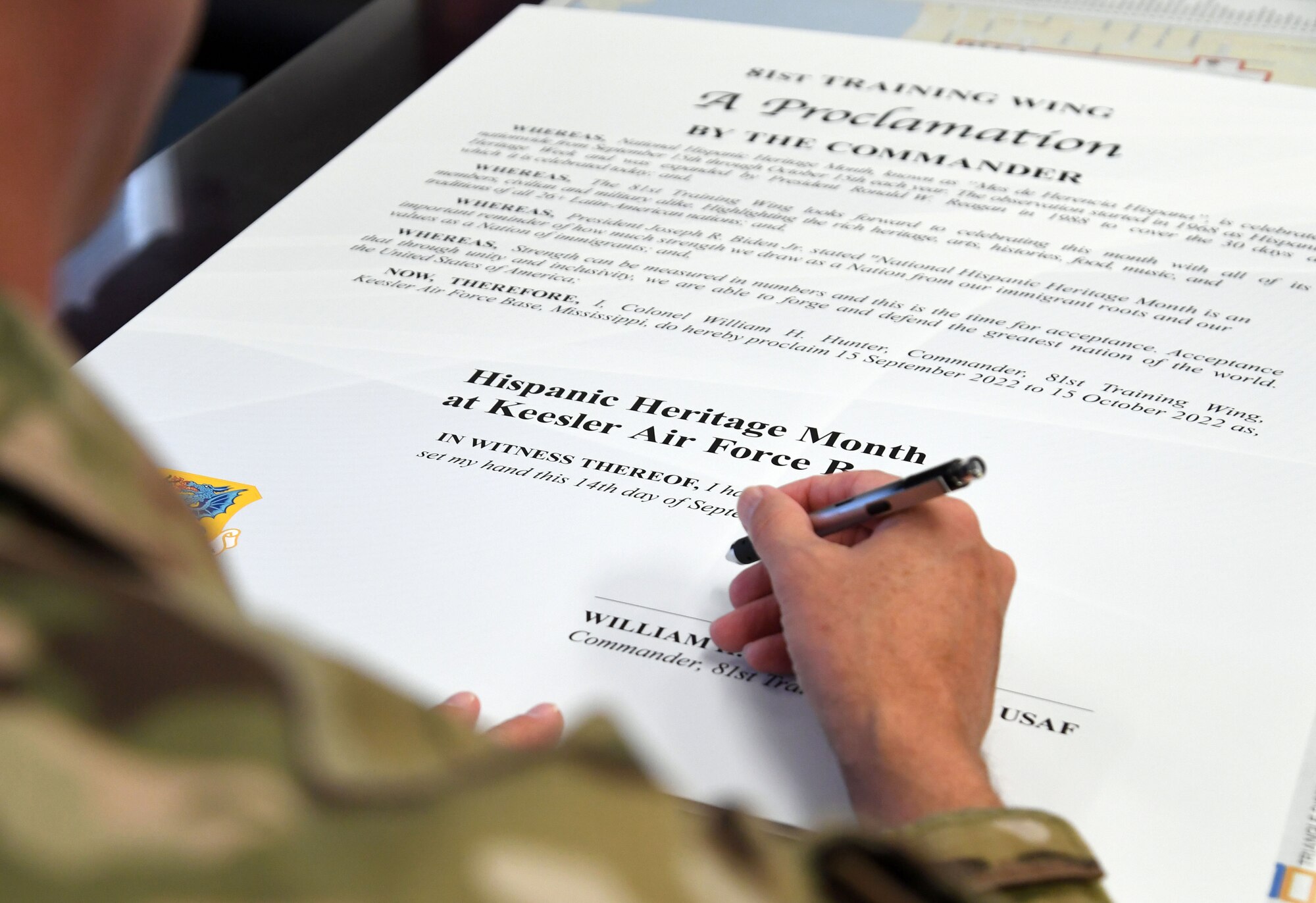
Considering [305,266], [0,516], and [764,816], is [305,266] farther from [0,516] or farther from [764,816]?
[0,516]

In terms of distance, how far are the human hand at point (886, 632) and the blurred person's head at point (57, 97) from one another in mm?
329

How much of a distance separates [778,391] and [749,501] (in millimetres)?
144

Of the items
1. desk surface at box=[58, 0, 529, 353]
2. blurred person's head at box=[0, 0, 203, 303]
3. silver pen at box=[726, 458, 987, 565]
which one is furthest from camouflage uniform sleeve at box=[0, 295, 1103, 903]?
desk surface at box=[58, 0, 529, 353]

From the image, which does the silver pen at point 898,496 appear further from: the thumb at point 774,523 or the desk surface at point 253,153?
the desk surface at point 253,153

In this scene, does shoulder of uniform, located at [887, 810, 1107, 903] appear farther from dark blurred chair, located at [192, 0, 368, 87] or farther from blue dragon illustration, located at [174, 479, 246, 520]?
dark blurred chair, located at [192, 0, 368, 87]

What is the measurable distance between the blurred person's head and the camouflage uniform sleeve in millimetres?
65

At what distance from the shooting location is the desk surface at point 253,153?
0.84 m

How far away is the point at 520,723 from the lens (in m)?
0.53

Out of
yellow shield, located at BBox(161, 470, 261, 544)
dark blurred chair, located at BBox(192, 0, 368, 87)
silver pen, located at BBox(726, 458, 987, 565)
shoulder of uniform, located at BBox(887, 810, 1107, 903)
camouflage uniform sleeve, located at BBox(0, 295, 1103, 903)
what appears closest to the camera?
camouflage uniform sleeve, located at BBox(0, 295, 1103, 903)

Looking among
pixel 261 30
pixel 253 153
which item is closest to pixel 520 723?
pixel 253 153

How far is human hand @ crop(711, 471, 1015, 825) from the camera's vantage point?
0.49m

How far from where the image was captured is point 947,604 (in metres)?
0.54

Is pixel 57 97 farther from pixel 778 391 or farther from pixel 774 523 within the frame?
pixel 778 391

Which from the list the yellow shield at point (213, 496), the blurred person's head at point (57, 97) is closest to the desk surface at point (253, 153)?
the yellow shield at point (213, 496)
